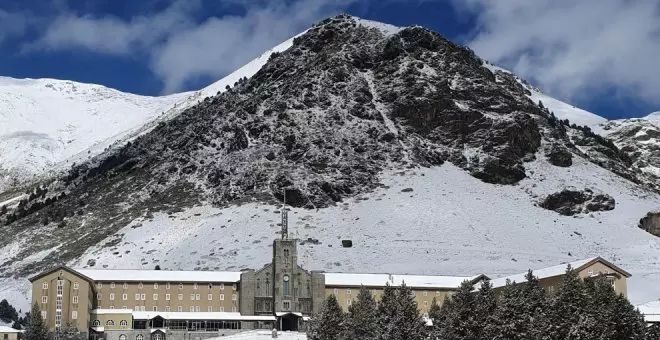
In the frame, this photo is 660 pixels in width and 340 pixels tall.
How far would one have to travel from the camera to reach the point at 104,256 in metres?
175

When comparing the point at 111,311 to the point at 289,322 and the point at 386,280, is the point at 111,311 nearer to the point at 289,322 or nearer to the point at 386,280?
the point at 289,322

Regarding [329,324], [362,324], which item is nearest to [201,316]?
[329,324]

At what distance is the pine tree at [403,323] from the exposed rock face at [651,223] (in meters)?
118

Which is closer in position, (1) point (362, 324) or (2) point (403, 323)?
(2) point (403, 323)

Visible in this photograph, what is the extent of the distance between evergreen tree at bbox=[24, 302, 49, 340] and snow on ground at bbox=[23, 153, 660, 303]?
2056 inches

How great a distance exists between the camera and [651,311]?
11175 cm

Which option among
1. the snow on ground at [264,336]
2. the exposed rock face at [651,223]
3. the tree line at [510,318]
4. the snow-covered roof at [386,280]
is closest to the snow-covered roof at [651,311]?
the tree line at [510,318]

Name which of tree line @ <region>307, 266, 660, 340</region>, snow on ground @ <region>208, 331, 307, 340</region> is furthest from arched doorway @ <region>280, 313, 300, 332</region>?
tree line @ <region>307, 266, 660, 340</region>

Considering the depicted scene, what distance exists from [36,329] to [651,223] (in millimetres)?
128123

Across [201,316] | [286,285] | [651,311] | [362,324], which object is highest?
[286,285]

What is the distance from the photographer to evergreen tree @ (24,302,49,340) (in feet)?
359

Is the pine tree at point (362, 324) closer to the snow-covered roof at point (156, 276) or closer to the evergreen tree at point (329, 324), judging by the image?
the evergreen tree at point (329, 324)

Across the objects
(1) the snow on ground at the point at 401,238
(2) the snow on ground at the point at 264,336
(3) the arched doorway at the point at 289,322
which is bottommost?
(2) the snow on ground at the point at 264,336

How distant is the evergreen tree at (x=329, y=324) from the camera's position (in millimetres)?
87375
